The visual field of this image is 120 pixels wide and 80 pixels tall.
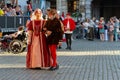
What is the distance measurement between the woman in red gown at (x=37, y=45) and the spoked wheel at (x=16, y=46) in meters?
5.83

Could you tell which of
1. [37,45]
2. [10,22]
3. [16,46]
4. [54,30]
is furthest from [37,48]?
[10,22]

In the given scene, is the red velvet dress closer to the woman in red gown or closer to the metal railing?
the woman in red gown

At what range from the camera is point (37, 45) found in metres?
15.7

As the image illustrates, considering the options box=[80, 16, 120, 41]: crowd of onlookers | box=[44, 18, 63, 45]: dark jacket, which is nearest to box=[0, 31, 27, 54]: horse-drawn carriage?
box=[44, 18, 63, 45]: dark jacket

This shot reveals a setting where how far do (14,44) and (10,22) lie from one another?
848 cm

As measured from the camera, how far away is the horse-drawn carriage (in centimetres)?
2162

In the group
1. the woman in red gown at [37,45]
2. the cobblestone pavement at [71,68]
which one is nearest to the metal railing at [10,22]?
the cobblestone pavement at [71,68]

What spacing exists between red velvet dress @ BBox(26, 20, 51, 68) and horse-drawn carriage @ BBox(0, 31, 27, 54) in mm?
5841

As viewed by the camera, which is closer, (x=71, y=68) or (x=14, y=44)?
(x=71, y=68)

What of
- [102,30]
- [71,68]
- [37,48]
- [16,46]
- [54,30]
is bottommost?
[102,30]

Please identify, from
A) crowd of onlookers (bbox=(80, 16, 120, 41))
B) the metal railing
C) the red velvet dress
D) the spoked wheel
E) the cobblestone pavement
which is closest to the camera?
the cobblestone pavement

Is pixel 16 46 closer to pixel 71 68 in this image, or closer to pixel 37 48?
pixel 37 48

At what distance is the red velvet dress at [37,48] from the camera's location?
51.1ft

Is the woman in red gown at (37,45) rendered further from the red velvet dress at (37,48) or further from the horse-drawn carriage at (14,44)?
the horse-drawn carriage at (14,44)
